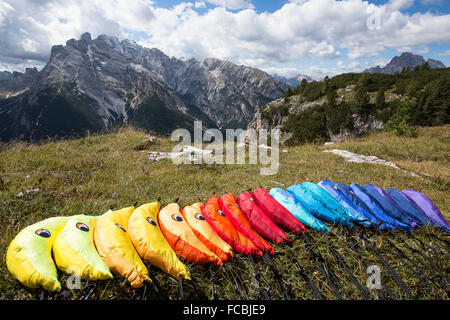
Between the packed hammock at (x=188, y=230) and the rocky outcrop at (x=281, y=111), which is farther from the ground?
the rocky outcrop at (x=281, y=111)

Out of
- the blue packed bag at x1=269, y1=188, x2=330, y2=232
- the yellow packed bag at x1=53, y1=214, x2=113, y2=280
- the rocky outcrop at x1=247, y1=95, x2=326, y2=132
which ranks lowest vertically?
the blue packed bag at x1=269, y1=188, x2=330, y2=232

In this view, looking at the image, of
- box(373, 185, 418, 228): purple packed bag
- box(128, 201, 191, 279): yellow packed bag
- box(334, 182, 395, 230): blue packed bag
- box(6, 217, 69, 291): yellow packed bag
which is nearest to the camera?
box(6, 217, 69, 291): yellow packed bag

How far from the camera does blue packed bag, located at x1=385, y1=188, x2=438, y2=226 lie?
13.8ft

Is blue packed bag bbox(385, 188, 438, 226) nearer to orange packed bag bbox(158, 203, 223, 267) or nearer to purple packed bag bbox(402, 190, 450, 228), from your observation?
purple packed bag bbox(402, 190, 450, 228)

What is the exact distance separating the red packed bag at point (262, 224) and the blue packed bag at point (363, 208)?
1976 millimetres

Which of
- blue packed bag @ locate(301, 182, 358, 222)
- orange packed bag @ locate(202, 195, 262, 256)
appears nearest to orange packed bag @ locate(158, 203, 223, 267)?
orange packed bag @ locate(202, 195, 262, 256)

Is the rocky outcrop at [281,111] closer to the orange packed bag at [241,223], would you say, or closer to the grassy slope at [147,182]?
the grassy slope at [147,182]

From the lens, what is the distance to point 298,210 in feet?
12.8

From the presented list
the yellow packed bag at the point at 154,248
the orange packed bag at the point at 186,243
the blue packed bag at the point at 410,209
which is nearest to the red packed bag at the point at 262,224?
the orange packed bag at the point at 186,243

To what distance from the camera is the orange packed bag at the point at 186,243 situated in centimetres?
272

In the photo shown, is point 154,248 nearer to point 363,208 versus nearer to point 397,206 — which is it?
point 363,208

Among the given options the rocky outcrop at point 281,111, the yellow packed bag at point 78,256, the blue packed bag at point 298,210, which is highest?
the rocky outcrop at point 281,111

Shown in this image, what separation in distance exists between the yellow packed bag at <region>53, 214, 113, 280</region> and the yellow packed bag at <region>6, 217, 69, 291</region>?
0.10 meters

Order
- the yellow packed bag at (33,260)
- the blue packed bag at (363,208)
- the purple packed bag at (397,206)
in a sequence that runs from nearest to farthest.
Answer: the yellow packed bag at (33,260), the blue packed bag at (363,208), the purple packed bag at (397,206)
